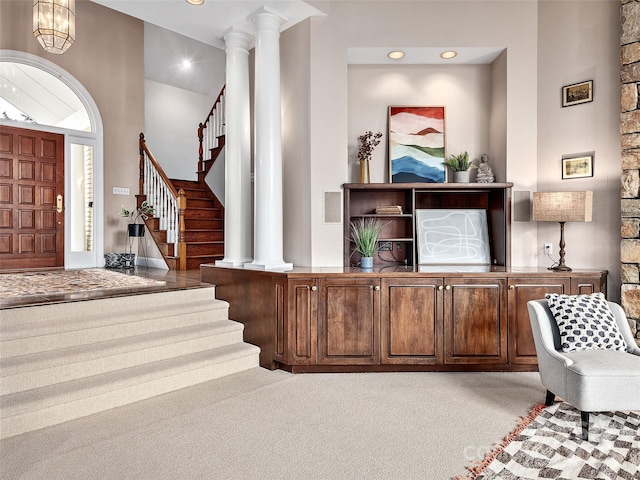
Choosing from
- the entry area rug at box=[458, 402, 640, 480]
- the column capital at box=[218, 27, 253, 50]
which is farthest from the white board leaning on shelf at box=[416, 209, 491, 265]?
the column capital at box=[218, 27, 253, 50]

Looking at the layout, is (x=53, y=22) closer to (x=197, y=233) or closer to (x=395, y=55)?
(x=197, y=233)

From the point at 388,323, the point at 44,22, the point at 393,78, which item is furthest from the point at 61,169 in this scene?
the point at 388,323

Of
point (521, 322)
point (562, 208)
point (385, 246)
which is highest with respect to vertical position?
point (562, 208)

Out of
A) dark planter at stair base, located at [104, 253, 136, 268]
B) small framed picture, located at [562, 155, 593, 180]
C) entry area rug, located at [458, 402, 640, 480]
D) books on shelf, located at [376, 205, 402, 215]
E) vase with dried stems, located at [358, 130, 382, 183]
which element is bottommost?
entry area rug, located at [458, 402, 640, 480]

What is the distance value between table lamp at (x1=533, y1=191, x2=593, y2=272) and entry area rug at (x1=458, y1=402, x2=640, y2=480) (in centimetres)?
143

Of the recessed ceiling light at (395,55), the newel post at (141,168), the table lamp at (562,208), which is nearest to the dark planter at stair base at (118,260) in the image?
the newel post at (141,168)

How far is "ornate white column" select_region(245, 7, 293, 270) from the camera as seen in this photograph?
4066mm

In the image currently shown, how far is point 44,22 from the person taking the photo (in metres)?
4.76

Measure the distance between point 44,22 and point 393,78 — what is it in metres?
3.92

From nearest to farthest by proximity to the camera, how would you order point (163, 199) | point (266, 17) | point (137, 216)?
point (266, 17) < point (163, 199) < point (137, 216)

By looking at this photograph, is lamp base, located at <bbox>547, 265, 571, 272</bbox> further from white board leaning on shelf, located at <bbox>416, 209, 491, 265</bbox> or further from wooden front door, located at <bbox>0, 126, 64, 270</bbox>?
wooden front door, located at <bbox>0, 126, 64, 270</bbox>

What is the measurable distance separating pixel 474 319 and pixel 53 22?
543 centimetres

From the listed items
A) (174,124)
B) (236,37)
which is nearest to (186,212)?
(174,124)

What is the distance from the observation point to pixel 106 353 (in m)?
3.22
